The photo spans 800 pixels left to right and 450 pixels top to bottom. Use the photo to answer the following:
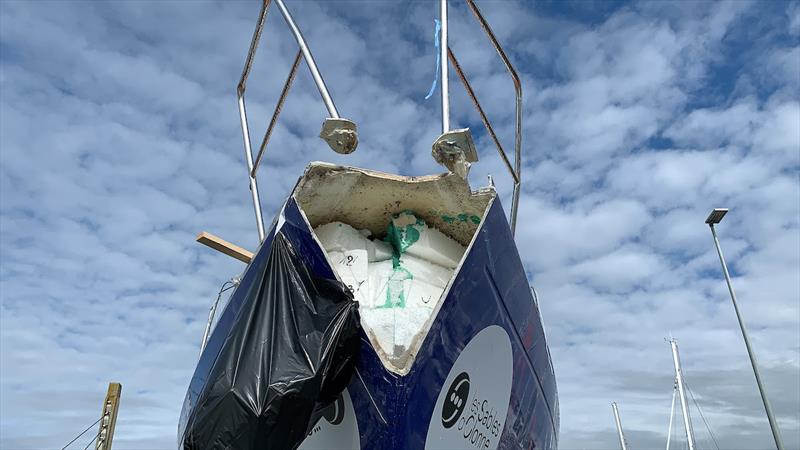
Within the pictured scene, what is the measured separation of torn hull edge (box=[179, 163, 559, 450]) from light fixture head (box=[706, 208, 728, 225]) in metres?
9.62

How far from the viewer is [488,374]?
3.76 meters

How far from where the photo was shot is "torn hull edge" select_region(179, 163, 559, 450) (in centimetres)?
323

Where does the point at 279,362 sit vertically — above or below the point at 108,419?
below

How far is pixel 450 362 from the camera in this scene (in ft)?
11.1

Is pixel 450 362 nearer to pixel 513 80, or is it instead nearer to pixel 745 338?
pixel 513 80

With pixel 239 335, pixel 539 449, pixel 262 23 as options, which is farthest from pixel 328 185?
pixel 539 449

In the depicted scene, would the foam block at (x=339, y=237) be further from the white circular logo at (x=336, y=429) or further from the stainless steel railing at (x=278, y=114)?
the white circular logo at (x=336, y=429)

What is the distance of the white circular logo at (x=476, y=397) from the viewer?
3.36 meters

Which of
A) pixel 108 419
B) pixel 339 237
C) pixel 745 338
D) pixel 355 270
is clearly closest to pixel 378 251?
pixel 339 237

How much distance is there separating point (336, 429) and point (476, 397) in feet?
2.76

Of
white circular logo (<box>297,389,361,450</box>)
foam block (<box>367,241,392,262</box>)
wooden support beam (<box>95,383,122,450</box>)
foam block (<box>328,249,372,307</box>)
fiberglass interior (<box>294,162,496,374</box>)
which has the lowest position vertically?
white circular logo (<box>297,389,361,450</box>)

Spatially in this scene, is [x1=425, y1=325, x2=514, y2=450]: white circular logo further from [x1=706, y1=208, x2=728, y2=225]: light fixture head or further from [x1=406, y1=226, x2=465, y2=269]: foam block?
[x1=706, y1=208, x2=728, y2=225]: light fixture head

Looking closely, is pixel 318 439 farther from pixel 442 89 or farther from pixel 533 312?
pixel 442 89

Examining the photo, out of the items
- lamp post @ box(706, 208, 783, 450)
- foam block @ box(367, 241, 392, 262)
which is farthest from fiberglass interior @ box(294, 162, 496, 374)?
lamp post @ box(706, 208, 783, 450)
